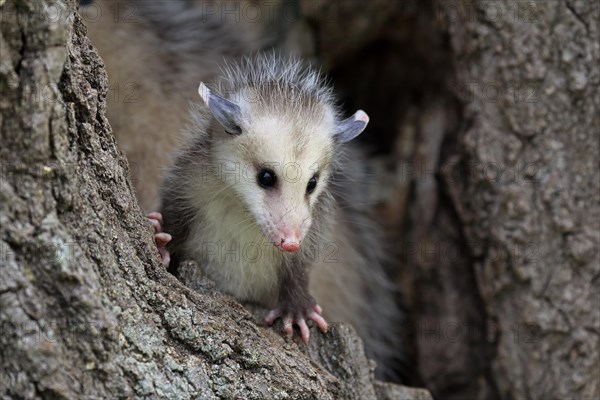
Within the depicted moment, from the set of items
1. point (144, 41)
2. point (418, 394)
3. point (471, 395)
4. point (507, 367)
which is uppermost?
point (144, 41)

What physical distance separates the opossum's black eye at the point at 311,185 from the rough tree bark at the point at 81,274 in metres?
0.43

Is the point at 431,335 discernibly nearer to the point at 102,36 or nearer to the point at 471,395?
the point at 471,395

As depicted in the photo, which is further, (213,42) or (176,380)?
(213,42)

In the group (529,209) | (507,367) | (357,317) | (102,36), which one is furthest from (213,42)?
(507,367)

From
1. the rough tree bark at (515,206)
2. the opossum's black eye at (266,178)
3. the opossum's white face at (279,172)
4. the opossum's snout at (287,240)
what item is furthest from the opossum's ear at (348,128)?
the rough tree bark at (515,206)

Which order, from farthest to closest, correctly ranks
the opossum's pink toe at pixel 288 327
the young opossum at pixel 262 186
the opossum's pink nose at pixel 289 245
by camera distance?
1. the opossum's pink toe at pixel 288 327
2. the young opossum at pixel 262 186
3. the opossum's pink nose at pixel 289 245

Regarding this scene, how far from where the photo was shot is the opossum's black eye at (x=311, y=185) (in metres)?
2.36

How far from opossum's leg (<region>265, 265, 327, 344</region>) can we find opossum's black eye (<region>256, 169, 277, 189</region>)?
0.36 m

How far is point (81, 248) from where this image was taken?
1801mm

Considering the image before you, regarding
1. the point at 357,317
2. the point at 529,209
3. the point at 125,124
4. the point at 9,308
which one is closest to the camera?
the point at 9,308

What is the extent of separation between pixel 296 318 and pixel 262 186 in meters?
0.44

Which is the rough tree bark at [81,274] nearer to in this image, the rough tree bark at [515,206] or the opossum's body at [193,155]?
the opossum's body at [193,155]

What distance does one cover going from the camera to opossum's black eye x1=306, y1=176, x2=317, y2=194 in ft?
7.75

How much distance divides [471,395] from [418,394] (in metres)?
0.95
